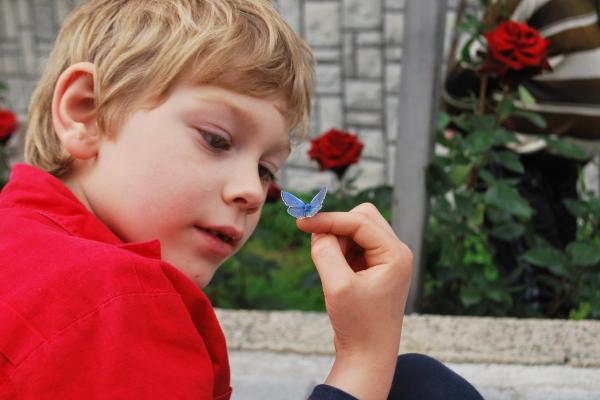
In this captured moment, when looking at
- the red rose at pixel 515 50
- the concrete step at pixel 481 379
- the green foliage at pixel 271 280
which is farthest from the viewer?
the green foliage at pixel 271 280

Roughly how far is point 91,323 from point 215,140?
37 centimetres

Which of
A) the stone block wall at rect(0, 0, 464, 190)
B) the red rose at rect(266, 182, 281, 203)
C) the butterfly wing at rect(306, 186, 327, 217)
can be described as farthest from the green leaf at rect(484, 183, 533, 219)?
the stone block wall at rect(0, 0, 464, 190)

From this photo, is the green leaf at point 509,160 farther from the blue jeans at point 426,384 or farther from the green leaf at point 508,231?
the blue jeans at point 426,384

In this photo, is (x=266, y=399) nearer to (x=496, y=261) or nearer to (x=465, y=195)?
(x=465, y=195)

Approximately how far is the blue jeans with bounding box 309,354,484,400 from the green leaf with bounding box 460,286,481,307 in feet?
3.08

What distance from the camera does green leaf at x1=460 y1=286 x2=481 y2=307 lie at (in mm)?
2238

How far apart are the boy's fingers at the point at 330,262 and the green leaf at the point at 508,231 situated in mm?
1437

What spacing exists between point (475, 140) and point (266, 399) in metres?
0.98

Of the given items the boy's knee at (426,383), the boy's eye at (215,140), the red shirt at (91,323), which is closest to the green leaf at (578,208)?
the boy's knee at (426,383)

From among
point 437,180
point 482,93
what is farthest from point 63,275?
point 482,93

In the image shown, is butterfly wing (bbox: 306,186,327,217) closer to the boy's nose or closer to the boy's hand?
the boy's hand

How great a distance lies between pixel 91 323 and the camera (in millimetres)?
853

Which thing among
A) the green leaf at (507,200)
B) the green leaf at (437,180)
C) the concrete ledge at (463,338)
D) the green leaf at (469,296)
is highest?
the green leaf at (437,180)

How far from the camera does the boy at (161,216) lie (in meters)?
0.86
